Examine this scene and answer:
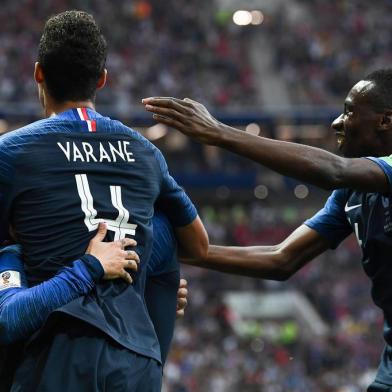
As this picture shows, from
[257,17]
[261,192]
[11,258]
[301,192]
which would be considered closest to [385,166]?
[11,258]

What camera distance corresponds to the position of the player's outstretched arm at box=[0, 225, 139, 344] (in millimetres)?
3283

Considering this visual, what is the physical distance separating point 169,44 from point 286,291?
1238 centimetres

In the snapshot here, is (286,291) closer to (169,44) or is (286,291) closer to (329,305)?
(329,305)

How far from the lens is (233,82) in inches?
1342

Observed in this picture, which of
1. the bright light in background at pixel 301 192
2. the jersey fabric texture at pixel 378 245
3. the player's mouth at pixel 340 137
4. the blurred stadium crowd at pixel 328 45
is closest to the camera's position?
the jersey fabric texture at pixel 378 245

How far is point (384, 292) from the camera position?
4.41 m

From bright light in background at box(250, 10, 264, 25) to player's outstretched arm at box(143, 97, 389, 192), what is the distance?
3448 cm

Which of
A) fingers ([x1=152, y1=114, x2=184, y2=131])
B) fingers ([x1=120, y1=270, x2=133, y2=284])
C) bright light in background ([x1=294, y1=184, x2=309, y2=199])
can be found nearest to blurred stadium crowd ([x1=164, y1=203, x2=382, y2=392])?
bright light in background ([x1=294, y1=184, x2=309, y2=199])

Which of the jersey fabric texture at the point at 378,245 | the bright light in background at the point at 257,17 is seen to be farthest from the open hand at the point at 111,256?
the bright light in background at the point at 257,17

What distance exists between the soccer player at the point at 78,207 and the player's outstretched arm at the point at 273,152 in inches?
10.2

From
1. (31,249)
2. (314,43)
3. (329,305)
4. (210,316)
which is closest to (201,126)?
(31,249)

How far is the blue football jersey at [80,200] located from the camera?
3.37m

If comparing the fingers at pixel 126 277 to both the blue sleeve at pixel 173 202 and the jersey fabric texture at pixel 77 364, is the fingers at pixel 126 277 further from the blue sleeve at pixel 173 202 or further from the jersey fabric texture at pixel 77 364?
the blue sleeve at pixel 173 202

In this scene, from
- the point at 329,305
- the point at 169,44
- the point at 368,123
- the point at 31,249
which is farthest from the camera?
the point at 169,44
